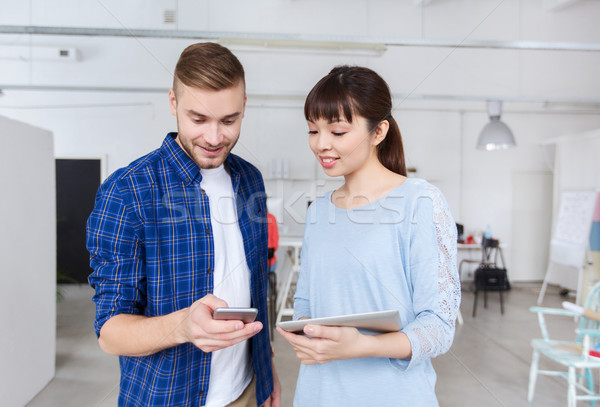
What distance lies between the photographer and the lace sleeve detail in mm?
777

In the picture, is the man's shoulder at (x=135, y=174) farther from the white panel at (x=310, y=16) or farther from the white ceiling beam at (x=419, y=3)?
the white ceiling beam at (x=419, y=3)

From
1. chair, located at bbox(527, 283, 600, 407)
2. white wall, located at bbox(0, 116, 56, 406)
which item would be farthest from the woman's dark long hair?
white wall, located at bbox(0, 116, 56, 406)

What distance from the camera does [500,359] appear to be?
314 centimetres

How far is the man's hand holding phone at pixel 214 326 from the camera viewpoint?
0.69 m

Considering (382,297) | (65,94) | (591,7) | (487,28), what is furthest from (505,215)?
(65,94)

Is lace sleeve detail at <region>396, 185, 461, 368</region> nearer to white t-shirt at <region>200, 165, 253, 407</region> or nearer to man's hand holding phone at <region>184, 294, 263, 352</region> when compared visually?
man's hand holding phone at <region>184, 294, 263, 352</region>

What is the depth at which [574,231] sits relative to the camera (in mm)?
4965

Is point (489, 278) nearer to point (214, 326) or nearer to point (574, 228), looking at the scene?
point (574, 228)

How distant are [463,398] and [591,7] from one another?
21.2 ft

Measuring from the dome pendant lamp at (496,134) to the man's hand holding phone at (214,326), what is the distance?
4.72m

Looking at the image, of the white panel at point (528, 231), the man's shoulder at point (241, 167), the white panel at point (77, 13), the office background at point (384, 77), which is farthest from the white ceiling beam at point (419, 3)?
the man's shoulder at point (241, 167)

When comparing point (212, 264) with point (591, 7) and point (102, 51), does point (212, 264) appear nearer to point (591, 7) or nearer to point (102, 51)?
point (102, 51)

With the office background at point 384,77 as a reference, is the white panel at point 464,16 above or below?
above

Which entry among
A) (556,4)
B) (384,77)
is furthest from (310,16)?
(556,4)
